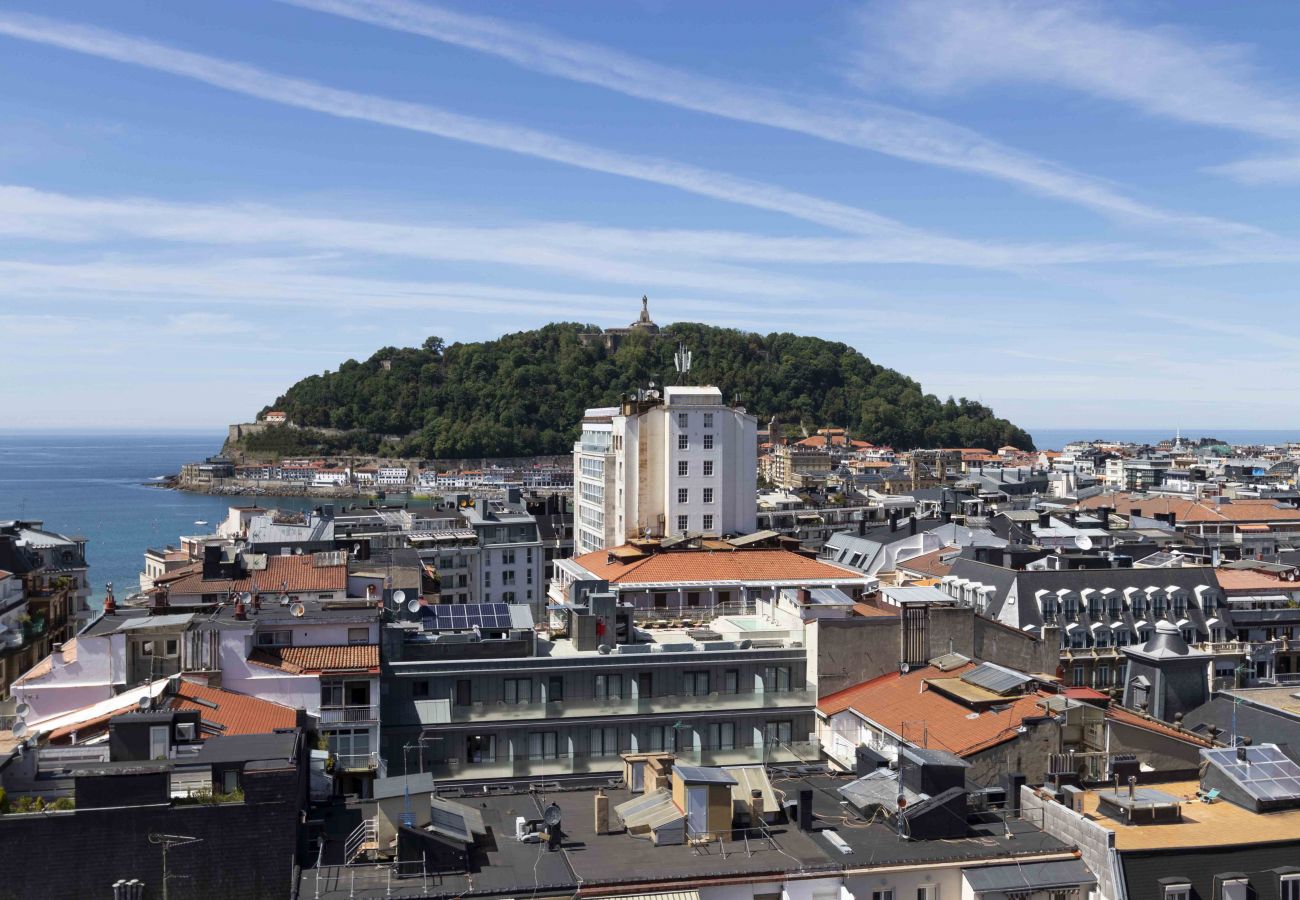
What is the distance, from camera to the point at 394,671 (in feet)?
79.1

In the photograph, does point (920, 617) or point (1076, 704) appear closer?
point (1076, 704)

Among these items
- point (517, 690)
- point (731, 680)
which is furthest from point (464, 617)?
point (731, 680)

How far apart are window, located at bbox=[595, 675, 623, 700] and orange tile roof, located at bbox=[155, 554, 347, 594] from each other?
9.66 metres

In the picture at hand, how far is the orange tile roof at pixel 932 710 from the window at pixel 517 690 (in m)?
6.25

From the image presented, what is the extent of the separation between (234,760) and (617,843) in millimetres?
5334

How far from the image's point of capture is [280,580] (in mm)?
31359

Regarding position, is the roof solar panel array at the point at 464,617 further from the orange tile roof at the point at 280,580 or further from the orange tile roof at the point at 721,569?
the orange tile roof at the point at 721,569

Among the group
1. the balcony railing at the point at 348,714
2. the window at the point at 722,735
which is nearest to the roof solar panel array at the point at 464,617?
the balcony railing at the point at 348,714

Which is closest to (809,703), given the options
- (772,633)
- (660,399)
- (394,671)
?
(772,633)

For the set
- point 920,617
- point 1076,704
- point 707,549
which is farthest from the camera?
point 707,549

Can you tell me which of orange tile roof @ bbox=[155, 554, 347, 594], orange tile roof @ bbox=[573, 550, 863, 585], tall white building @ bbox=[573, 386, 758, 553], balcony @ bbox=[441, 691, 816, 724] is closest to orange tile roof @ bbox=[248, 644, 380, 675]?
balcony @ bbox=[441, 691, 816, 724]

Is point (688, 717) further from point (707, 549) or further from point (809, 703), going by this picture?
point (707, 549)

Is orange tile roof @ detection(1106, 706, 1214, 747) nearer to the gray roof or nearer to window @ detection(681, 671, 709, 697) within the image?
the gray roof

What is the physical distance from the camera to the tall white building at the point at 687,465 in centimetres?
4581
